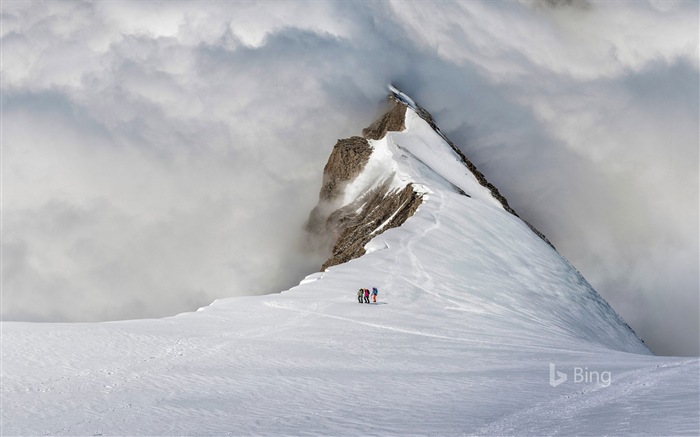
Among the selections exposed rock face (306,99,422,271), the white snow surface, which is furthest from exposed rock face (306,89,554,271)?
the white snow surface

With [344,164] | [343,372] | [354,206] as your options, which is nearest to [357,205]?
[354,206]

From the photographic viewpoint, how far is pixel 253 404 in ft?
54.4

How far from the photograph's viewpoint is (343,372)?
67.0ft

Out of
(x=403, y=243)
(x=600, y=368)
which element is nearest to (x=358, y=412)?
(x=600, y=368)

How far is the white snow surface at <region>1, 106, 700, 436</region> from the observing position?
1505 centimetres

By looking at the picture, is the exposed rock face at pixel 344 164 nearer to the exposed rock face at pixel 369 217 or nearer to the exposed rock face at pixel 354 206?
the exposed rock face at pixel 354 206

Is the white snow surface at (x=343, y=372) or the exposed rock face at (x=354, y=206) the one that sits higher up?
the exposed rock face at (x=354, y=206)

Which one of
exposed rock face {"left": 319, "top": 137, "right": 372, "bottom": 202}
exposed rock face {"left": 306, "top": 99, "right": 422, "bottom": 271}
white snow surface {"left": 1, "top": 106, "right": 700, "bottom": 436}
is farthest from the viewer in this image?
exposed rock face {"left": 319, "top": 137, "right": 372, "bottom": 202}

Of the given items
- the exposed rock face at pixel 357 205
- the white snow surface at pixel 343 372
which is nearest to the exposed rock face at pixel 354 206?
the exposed rock face at pixel 357 205

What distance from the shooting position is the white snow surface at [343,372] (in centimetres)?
1505

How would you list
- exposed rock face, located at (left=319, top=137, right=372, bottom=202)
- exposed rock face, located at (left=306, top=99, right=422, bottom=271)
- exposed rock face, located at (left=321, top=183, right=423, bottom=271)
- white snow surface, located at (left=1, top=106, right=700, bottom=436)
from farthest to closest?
exposed rock face, located at (left=319, top=137, right=372, bottom=202) → exposed rock face, located at (left=306, top=99, right=422, bottom=271) → exposed rock face, located at (left=321, top=183, right=423, bottom=271) → white snow surface, located at (left=1, top=106, right=700, bottom=436)

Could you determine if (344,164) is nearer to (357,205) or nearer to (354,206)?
(354,206)

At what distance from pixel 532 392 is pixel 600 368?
190 inches

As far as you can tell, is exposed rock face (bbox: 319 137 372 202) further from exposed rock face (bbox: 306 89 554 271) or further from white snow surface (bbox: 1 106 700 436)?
white snow surface (bbox: 1 106 700 436)
